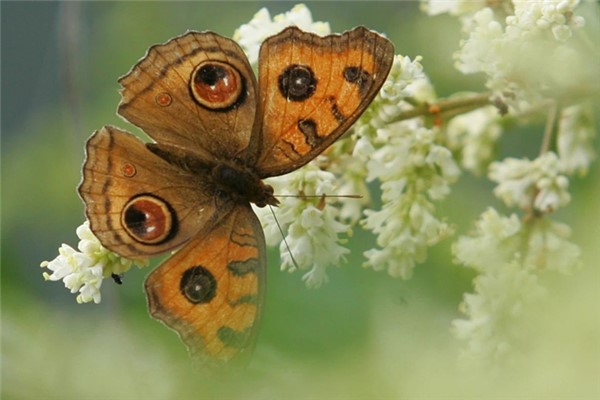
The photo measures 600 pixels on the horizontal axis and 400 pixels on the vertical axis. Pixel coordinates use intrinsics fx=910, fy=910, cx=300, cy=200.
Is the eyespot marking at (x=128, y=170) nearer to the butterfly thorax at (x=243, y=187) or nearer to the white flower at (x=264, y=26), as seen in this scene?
the butterfly thorax at (x=243, y=187)

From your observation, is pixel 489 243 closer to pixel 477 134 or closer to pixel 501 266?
pixel 501 266

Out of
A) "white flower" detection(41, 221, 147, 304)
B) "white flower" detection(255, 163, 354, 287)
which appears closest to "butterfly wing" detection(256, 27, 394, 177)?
"white flower" detection(255, 163, 354, 287)

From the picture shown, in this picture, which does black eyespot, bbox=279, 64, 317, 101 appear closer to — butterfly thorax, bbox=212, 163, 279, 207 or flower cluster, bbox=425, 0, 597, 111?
butterfly thorax, bbox=212, 163, 279, 207

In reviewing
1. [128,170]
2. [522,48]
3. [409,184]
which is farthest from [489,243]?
[128,170]

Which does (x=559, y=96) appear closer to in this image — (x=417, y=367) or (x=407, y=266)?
(x=407, y=266)

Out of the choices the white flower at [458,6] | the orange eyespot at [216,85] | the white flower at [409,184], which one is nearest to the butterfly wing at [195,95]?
the orange eyespot at [216,85]

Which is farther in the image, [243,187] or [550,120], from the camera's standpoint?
[550,120]

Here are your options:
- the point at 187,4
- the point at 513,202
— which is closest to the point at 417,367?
the point at 513,202
